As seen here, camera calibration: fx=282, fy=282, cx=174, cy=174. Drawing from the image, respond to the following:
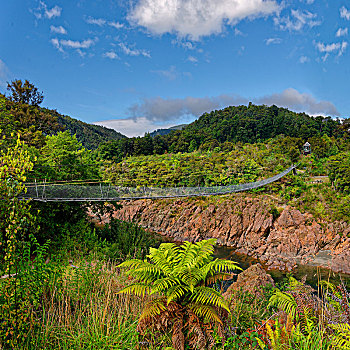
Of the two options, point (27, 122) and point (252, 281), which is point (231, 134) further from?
point (252, 281)

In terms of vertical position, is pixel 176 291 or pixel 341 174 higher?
pixel 341 174

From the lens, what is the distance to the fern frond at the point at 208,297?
171cm

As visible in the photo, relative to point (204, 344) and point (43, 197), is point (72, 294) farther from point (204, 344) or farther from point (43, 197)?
point (43, 197)

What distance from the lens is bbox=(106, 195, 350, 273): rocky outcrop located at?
11305 mm

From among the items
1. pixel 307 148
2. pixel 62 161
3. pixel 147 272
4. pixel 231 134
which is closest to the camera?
pixel 147 272

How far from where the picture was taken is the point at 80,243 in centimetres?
661

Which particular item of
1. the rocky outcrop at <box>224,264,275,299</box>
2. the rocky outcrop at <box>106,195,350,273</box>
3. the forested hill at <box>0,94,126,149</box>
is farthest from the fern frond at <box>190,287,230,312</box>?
the rocky outcrop at <box>106,195,350,273</box>

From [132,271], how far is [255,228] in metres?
12.2

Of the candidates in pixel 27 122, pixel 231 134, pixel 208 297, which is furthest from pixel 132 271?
pixel 231 134

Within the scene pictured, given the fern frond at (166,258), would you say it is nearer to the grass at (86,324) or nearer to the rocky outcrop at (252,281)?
the grass at (86,324)

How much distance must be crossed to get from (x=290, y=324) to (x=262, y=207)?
43.2 feet

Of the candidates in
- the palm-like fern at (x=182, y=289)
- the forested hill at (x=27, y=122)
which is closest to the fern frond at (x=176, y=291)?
the palm-like fern at (x=182, y=289)

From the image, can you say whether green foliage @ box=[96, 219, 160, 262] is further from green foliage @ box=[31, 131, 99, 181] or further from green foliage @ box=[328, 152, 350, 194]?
green foliage @ box=[328, 152, 350, 194]

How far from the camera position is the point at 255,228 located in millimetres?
13234
